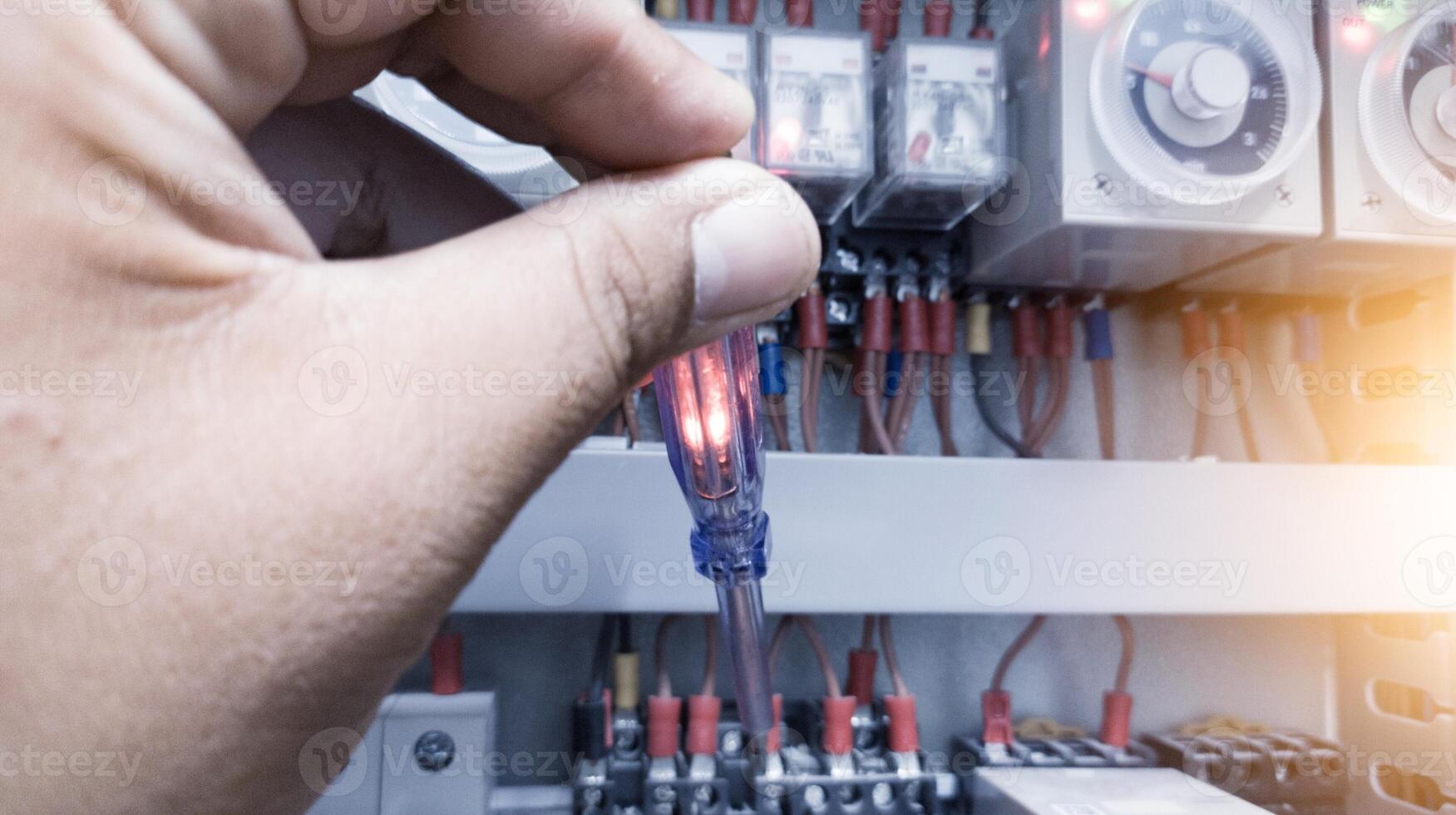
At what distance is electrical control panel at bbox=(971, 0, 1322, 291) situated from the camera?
0.83 m

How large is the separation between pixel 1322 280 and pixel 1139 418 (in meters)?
0.27

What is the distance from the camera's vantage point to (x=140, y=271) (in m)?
0.30

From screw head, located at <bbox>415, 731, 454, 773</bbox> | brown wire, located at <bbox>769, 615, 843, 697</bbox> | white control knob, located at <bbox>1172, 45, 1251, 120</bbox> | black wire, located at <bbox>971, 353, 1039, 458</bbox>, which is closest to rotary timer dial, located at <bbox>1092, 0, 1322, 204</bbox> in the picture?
white control knob, located at <bbox>1172, 45, 1251, 120</bbox>

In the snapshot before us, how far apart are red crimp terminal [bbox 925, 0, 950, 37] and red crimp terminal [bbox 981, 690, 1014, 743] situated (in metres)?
0.84

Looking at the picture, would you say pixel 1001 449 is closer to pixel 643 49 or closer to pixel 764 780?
pixel 764 780
